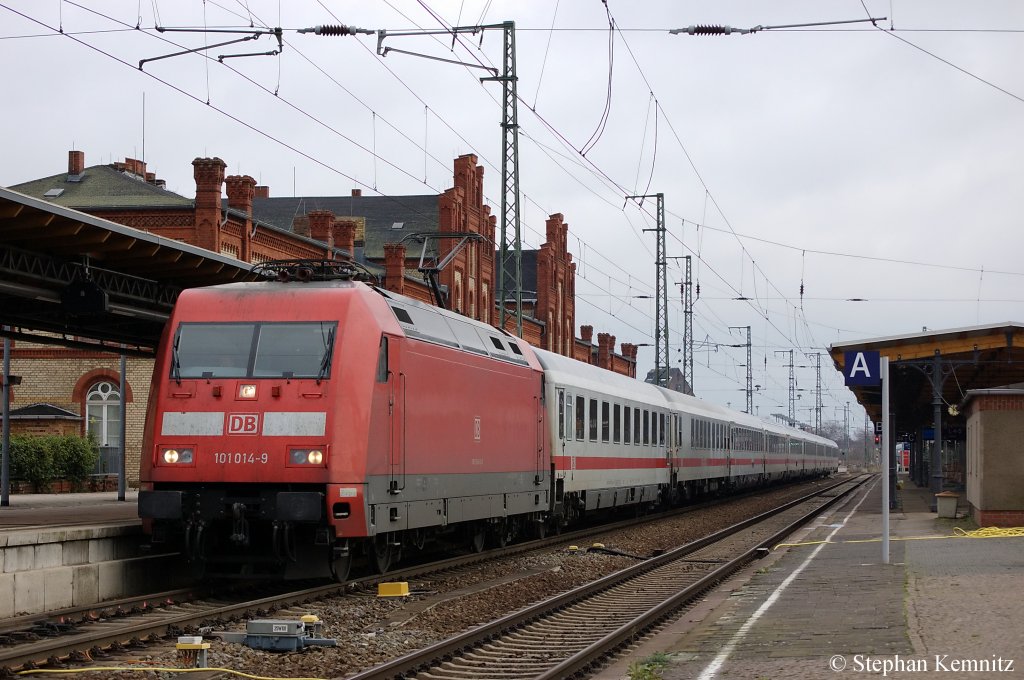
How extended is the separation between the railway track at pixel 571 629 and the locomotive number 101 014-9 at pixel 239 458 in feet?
10.7

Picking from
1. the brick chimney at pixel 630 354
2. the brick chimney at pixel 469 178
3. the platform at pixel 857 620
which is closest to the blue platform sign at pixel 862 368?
the platform at pixel 857 620

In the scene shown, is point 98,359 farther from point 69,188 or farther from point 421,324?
point 421,324

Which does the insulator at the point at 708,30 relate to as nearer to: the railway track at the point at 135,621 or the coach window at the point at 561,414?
the coach window at the point at 561,414

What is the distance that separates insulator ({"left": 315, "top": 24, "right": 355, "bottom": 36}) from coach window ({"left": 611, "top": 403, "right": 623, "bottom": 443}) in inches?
462

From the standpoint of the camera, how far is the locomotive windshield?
13.8 meters

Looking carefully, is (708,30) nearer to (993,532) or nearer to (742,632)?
(742,632)

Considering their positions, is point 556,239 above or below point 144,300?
above

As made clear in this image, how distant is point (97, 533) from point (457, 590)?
4.18 metres

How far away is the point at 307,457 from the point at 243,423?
844 millimetres

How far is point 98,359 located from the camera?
39.7 metres

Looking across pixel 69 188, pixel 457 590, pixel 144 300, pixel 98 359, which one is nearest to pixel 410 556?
pixel 457 590

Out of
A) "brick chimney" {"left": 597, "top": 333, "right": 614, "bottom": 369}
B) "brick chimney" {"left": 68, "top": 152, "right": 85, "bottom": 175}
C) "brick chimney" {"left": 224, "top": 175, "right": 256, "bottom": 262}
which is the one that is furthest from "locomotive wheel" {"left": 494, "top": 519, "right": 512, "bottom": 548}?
"brick chimney" {"left": 597, "top": 333, "right": 614, "bottom": 369}

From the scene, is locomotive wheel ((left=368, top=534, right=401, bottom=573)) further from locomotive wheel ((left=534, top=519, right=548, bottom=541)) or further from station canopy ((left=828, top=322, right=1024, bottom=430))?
station canopy ((left=828, top=322, right=1024, bottom=430))

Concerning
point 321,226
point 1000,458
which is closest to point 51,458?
point 321,226
